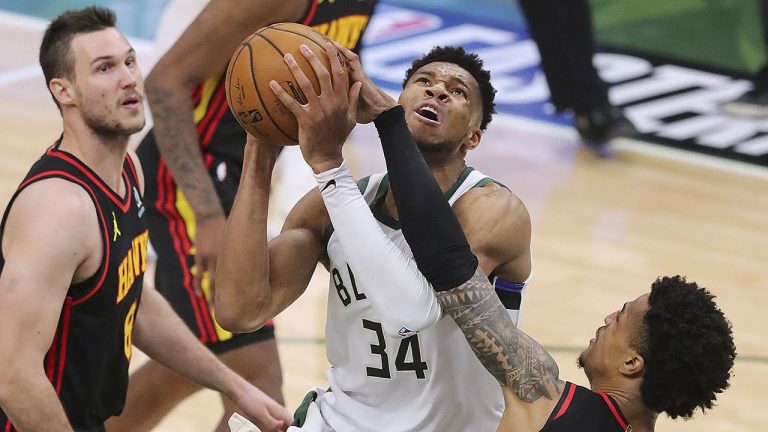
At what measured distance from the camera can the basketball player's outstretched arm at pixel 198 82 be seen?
4176mm

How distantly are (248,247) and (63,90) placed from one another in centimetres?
86

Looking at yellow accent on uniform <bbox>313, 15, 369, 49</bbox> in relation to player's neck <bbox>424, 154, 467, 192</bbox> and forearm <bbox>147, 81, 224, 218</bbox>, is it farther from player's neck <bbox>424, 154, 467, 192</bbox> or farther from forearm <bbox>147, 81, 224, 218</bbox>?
player's neck <bbox>424, 154, 467, 192</bbox>

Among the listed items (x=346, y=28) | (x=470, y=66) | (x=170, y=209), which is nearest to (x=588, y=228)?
(x=346, y=28)

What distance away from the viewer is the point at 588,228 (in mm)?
7793

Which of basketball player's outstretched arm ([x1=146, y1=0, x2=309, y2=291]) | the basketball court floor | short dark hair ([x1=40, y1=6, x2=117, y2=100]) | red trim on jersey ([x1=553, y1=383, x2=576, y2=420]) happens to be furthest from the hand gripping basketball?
the basketball court floor

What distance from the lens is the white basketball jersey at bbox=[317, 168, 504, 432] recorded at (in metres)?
3.29

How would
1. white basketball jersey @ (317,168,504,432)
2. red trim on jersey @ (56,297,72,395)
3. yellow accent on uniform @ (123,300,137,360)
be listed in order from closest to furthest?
white basketball jersey @ (317,168,504,432) < red trim on jersey @ (56,297,72,395) < yellow accent on uniform @ (123,300,137,360)

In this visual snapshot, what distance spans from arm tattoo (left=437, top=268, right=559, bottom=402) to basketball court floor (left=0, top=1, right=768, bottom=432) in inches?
101

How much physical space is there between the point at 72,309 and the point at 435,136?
1.17 m

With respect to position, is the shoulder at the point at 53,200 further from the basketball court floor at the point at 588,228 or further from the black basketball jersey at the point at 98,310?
the basketball court floor at the point at 588,228

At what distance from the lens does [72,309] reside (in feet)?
11.8

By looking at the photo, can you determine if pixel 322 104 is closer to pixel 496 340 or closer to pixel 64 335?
pixel 496 340

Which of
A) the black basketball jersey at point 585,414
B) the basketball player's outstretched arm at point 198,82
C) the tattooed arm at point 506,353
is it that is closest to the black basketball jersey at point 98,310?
the basketball player's outstretched arm at point 198,82

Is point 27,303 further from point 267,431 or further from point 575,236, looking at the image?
point 575,236
